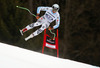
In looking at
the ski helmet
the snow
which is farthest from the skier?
the snow

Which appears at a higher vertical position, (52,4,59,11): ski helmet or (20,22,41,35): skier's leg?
(52,4,59,11): ski helmet

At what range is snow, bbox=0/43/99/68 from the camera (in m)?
1.60

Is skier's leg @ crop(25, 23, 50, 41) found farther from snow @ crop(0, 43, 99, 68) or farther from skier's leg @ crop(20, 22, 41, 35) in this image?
snow @ crop(0, 43, 99, 68)

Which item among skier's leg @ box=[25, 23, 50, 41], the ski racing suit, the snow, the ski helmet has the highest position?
the ski helmet

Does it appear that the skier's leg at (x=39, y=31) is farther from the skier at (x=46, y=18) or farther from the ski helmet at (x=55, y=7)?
the ski helmet at (x=55, y=7)

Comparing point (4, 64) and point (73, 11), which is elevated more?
point (73, 11)

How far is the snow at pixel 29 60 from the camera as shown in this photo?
5.26 feet

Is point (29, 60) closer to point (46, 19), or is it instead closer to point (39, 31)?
point (39, 31)

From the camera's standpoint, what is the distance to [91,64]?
62.5 inches

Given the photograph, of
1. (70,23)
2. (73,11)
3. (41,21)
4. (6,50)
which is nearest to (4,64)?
(6,50)

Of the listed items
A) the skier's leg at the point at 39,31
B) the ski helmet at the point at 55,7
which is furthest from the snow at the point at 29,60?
the ski helmet at the point at 55,7

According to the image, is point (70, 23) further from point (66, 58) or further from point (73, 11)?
point (66, 58)

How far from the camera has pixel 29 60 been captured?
5.55 feet

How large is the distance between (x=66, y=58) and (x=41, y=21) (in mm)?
591
